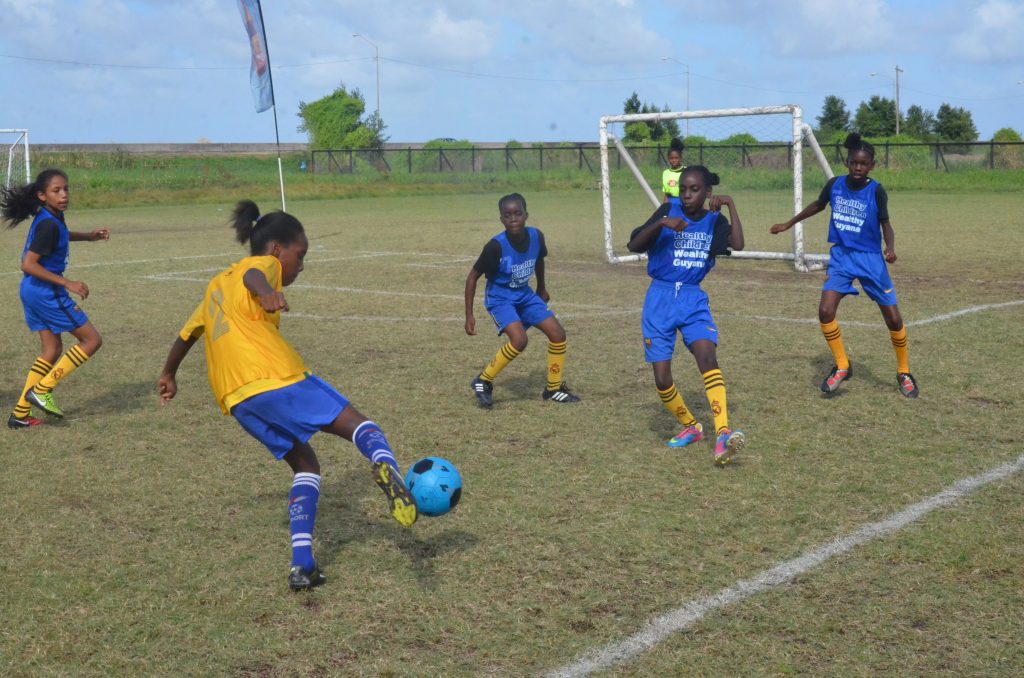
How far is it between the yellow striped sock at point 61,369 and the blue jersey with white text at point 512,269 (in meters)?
3.17

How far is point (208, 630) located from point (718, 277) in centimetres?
1285

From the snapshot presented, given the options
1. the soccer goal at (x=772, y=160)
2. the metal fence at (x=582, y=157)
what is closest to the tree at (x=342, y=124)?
the metal fence at (x=582, y=157)

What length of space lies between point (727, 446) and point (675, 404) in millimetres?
658

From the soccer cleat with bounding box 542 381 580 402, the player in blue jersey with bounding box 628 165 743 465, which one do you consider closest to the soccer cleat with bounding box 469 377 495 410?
the soccer cleat with bounding box 542 381 580 402

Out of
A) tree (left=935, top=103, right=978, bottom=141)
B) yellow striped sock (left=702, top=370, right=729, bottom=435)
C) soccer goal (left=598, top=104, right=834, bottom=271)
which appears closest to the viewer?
yellow striped sock (left=702, top=370, right=729, bottom=435)

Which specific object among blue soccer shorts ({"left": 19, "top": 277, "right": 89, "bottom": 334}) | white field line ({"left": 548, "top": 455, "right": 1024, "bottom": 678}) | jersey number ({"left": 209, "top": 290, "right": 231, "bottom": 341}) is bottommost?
white field line ({"left": 548, "top": 455, "right": 1024, "bottom": 678})

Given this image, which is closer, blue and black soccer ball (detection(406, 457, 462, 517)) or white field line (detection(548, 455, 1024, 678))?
white field line (detection(548, 455, 1024, 678))

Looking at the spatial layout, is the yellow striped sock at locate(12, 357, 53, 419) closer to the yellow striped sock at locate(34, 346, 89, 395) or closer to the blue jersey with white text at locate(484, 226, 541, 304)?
the yellow striped sock at locate(34, 346, 89, 395)

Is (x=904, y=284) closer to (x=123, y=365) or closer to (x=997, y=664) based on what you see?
(x=123, y=365)

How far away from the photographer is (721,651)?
4.25 metres

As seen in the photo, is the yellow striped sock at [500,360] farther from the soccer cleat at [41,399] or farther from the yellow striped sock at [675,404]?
the soccer cleat at [41,399]

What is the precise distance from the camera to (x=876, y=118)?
71.9 meters

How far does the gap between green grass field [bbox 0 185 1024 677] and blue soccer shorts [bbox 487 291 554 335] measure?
68cm

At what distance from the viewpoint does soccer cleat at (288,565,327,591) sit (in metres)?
4.89
